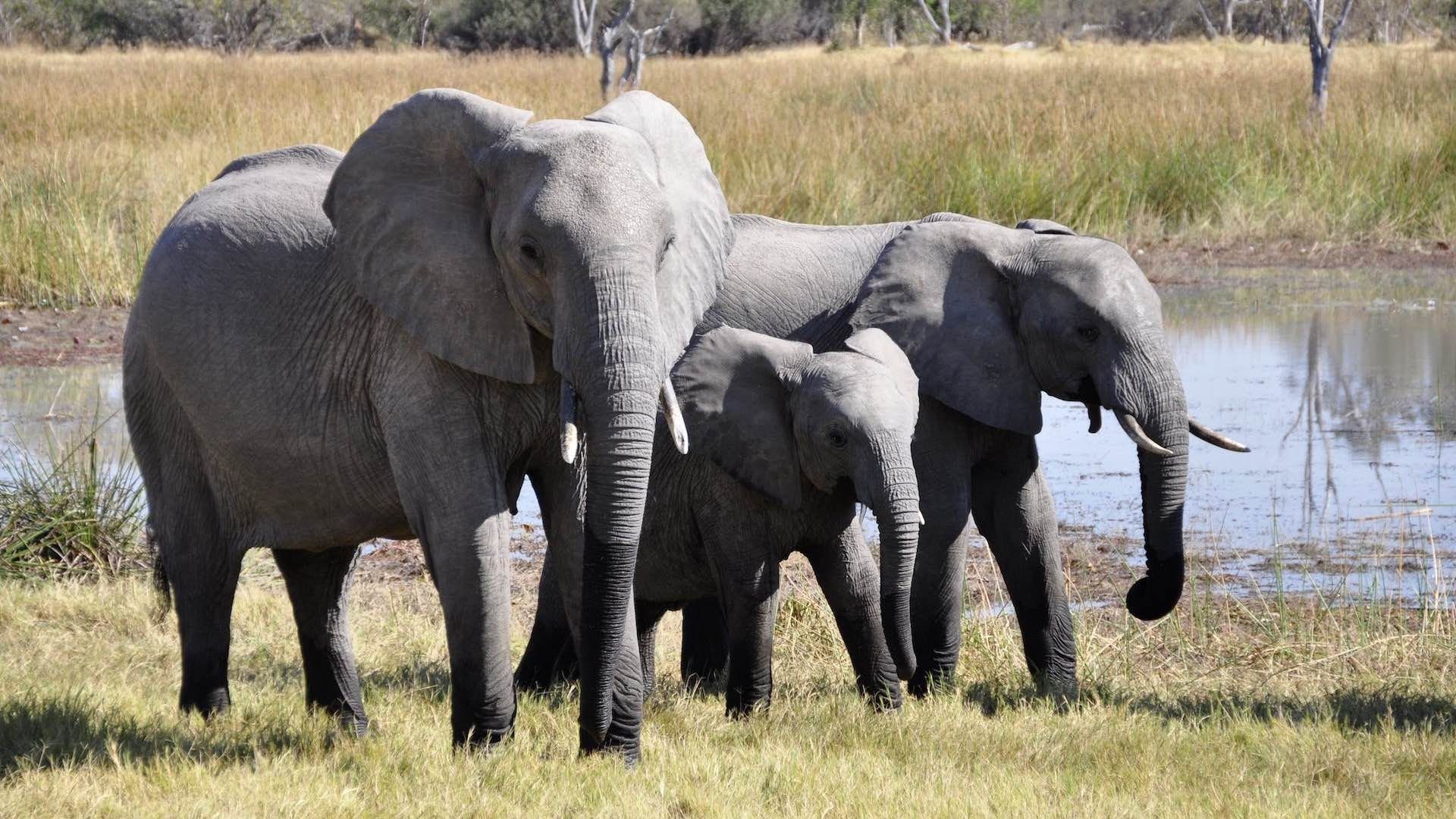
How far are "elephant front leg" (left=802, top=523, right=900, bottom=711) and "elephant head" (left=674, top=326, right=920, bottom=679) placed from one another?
101mm

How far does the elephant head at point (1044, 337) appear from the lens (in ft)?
19.4

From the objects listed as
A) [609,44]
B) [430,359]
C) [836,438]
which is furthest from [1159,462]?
[609,44]

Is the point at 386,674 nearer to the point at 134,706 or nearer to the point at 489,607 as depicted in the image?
the point at 134,706

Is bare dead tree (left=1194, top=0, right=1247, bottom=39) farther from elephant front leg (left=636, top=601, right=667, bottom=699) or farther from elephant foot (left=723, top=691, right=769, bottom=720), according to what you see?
elephant foot (left=723, top=691, right=769, bottom=720)

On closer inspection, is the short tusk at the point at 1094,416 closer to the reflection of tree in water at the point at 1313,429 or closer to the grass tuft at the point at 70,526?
the reflection of tree in water at the point at 1313,429

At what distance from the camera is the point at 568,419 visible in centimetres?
406

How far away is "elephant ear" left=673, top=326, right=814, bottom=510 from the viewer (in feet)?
18.6

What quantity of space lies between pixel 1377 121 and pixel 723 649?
1258 cm

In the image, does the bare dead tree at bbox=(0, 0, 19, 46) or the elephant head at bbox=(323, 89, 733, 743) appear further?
the bare dead tree at bbox=(0, 0, 19, 46)

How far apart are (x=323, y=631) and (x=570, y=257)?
80.3 inches

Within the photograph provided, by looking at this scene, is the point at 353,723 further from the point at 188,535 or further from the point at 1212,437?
the point at 1212,437

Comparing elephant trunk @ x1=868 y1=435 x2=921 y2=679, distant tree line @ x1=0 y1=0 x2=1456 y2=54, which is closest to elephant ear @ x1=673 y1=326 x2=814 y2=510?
elephant trunk @ x1=868 y1=435 x2=921 y2=679

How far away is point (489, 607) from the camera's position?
4.44m

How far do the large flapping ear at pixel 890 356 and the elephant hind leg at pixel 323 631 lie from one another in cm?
177
